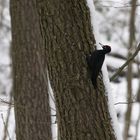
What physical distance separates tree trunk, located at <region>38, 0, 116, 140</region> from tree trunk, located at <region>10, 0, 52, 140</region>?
4.60 ft

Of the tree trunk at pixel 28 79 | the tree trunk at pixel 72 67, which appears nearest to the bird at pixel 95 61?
the tree trunk at pixel 72 67

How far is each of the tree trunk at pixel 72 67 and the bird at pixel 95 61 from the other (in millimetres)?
34

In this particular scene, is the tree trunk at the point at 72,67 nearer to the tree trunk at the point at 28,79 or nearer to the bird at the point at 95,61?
the bird at the point at 95,61

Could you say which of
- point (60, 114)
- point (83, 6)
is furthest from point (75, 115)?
point (83, 6)

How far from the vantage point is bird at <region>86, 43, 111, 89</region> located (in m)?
2.72

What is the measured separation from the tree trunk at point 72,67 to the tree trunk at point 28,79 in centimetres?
140

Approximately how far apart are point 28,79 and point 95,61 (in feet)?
5.37

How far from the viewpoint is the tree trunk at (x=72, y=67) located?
279 cm

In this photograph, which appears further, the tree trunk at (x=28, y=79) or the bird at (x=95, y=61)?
the tree trunk at (x=28, y=79)

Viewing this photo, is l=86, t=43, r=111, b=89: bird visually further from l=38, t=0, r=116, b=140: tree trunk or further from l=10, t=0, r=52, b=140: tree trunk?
l=10, t=0, r=52, b=140: tree trunk

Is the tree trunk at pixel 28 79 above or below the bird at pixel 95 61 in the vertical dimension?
below

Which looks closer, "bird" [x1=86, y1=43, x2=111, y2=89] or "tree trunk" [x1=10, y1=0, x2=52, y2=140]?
"bird" [x1=86, y1=43, x2=111, y2=89]

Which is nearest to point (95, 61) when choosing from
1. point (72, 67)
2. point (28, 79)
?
point (72, 67)

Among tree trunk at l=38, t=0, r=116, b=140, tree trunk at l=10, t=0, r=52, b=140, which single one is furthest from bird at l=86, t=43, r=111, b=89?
tree trunk at l=10, t=0, r=52, b=140
